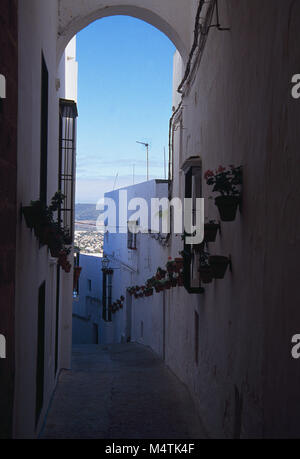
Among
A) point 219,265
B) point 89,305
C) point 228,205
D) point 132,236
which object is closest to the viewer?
point 228,205

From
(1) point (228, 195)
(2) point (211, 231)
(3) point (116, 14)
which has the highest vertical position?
(3) point (116, 14)

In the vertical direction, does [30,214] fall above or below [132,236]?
above

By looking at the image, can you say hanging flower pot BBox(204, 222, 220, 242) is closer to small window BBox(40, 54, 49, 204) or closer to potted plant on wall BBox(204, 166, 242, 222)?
potted plant on wall BBox(204, 166, 242, 222)

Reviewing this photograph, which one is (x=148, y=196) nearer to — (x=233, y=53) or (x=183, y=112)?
(x=183, y=112)

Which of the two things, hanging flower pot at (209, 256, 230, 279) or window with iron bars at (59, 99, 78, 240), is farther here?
window with iron bars at (59, 99, 78, 240)

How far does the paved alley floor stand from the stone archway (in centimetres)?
580

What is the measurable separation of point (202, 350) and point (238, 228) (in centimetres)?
296

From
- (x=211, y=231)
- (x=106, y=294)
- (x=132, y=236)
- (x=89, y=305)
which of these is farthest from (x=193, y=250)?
(x=89, y=305)

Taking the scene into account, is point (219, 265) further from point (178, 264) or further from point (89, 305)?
point (89, 305)

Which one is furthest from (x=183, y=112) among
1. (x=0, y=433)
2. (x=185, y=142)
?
(x=0, y=433)

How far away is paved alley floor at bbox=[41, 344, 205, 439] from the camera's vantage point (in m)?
6.58

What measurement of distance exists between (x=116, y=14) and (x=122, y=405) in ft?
22.2

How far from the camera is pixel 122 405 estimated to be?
7.95 metres

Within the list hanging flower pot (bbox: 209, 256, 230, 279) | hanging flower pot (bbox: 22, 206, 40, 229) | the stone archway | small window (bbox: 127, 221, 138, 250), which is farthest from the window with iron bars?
small window (bbox: 127, 221, 138, 250)
